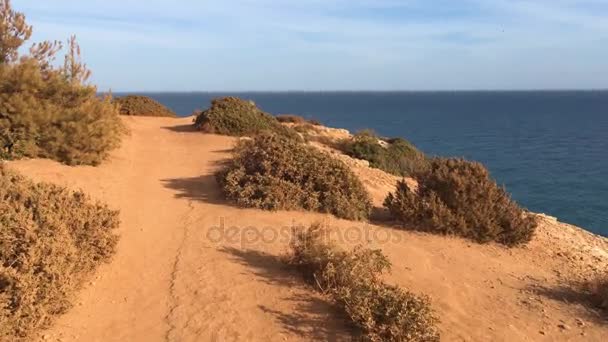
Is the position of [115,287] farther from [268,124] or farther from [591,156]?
[591,156]

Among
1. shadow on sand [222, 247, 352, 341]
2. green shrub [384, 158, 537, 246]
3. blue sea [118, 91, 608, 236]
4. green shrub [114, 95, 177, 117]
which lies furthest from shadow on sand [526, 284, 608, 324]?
green shrub [114, 95, 177, 117]

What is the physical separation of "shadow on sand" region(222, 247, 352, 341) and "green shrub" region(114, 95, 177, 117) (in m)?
22.1

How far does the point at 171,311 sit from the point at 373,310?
2.46 metres

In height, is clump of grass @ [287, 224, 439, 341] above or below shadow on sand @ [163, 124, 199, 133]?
below

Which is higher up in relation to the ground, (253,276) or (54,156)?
(54,156)

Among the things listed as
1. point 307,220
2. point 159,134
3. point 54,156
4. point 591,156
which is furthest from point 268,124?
point 591,156

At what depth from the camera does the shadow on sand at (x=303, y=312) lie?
532 centimetres

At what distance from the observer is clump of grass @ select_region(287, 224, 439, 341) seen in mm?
5098

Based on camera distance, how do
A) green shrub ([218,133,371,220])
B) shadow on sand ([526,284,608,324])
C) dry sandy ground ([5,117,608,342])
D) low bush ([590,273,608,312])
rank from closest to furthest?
dry sandy ground ([5,117,608,342]) < shadow on sand ([526,284,608,324]) < low bush ([590,273,608,312]) < green shrub ([218,133,371,220])

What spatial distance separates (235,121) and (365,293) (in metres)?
13.7

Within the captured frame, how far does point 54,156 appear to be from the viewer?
11.8 m

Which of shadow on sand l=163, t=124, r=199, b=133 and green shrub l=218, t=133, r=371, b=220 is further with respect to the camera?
shadow on sand l=163, t=124, r=199, b=133

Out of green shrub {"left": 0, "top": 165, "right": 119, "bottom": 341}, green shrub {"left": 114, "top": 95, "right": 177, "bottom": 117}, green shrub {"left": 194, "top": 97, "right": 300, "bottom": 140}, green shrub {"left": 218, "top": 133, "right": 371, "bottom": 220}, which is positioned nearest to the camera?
green shrub {"left": 0, "top": 165, "right": 119, "bottom": 341}

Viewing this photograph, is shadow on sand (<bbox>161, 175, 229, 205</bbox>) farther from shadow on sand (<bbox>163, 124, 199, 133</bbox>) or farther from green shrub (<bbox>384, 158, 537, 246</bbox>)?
shadow on sand (<bbox>163, 124, 199, 133</bbox>)
